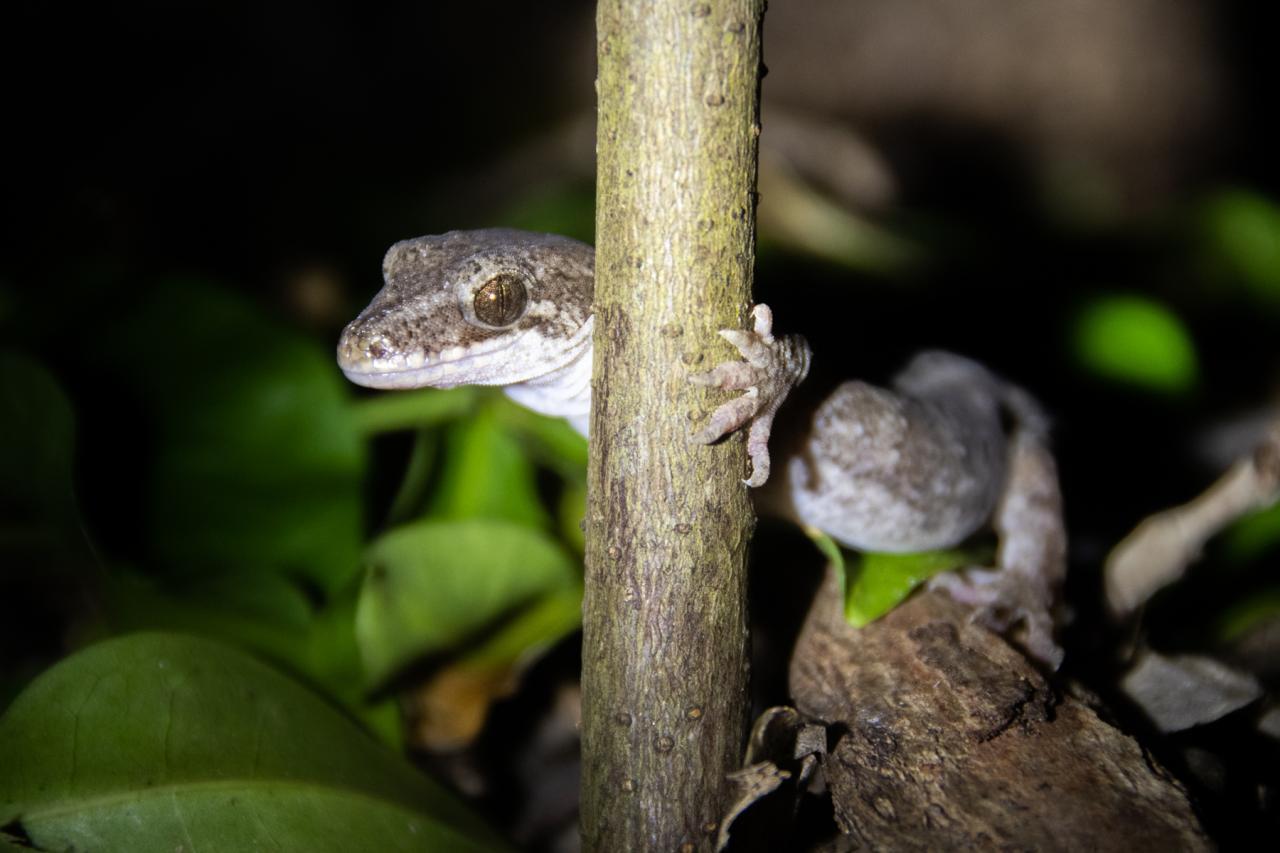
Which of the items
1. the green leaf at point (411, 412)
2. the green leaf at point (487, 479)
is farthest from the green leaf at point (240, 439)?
the green leaf at point (487, 479)

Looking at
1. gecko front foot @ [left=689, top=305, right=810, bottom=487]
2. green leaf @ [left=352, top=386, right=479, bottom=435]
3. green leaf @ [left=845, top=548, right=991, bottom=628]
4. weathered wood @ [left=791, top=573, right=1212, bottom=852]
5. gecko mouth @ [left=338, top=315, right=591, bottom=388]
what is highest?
gecko front foot @ [left=689, top=305, right=810, bottom=487]

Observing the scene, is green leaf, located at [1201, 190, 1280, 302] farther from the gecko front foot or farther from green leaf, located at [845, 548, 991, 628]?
the gecko front foot

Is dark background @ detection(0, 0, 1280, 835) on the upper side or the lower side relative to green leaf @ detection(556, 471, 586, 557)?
upper

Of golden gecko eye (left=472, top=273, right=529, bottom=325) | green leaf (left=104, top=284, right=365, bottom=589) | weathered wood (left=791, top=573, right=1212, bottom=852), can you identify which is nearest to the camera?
weathered wood (left=791, top=573, right=1212, bottom=852)

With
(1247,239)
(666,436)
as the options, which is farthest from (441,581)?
(1247,239)

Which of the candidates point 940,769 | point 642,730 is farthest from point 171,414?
point 940,769

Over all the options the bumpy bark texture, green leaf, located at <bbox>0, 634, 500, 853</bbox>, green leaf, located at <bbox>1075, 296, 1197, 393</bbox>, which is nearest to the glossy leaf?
green leaf, located at <bbox>0, 634, 500, 853</bbox>

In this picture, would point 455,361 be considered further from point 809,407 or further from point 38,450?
point 38,450

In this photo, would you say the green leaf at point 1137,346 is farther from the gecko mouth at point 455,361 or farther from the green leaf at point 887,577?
the gecko mouth at point 455,361
